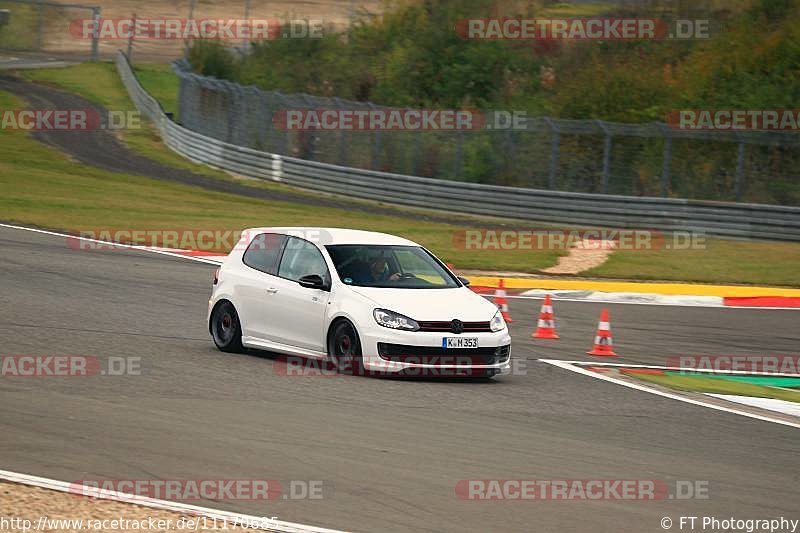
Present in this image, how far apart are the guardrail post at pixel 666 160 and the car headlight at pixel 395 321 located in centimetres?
2130

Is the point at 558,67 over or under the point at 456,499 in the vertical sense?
over

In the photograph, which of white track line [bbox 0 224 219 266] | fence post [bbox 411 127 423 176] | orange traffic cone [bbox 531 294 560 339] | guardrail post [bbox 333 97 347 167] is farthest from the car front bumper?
guardrail post [bbox 333 97 347 167]

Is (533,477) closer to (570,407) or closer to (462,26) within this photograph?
(570,407)

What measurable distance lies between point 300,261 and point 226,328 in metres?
1.23

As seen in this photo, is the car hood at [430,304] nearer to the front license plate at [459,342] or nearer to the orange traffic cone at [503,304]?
the front license plate at [459,342]

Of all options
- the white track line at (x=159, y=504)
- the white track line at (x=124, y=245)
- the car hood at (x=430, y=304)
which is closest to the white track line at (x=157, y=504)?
the white track line at (x=159, y=504)

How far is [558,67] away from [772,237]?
16234mm

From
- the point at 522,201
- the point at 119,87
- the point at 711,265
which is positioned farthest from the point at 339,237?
the point at 119,87

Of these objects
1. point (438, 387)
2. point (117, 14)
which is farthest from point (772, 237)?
point (117, 14)

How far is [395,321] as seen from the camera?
488 inches

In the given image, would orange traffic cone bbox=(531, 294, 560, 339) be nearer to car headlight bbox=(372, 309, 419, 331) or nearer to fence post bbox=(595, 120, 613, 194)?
car headlight bbox=(372, 309, 419, 331)

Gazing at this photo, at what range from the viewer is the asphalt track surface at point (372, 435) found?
8000 millimetres

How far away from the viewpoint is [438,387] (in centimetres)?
1240

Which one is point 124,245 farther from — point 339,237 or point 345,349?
point 345,349
